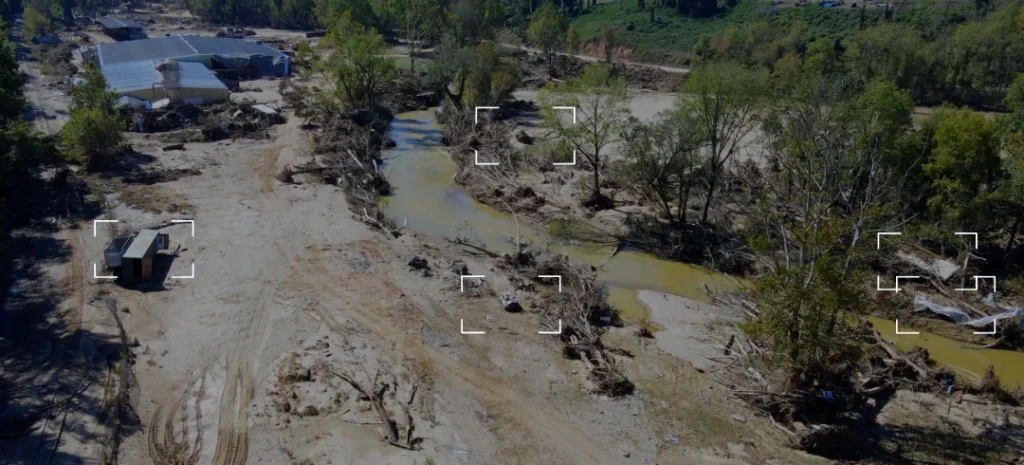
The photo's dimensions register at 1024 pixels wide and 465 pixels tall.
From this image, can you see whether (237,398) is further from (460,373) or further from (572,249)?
(572,249)

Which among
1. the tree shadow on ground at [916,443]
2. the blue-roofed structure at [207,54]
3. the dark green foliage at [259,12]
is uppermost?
the dark green foliage at [259,12]

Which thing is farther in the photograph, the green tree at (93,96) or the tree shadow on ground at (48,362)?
the green tree at (93,96)

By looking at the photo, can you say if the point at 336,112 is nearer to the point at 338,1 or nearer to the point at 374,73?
the point at 374,73

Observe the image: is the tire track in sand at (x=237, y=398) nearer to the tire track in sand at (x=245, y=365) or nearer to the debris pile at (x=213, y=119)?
the tire track in sand at (x=245, y=365)

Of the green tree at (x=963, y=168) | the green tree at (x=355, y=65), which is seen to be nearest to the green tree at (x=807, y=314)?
the green tree at (x=963, y=168)

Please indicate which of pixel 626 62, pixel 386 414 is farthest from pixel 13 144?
pixel 626 62

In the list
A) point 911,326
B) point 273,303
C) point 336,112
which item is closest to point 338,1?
point 336,112
